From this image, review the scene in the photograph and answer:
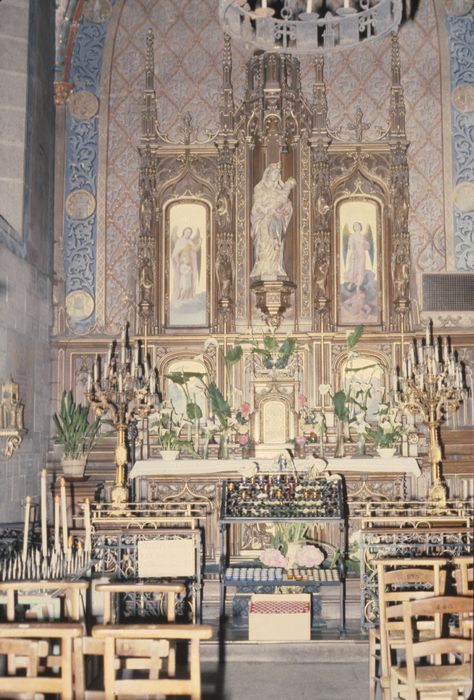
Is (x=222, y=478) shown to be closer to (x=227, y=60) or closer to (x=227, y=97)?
(x=227, y=97)

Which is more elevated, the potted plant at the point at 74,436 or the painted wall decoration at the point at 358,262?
the painted wall decoration at the point at 358,262

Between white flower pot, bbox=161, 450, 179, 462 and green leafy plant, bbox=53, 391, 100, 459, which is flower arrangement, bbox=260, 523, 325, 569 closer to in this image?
white flower pot, bbox=161, 450, 179, 462

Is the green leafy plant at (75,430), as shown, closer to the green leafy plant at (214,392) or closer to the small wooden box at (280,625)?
the green leafy plant at (214,392)

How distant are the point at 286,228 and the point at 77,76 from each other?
4387 mm

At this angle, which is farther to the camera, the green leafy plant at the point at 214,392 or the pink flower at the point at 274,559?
the green leafy plant at the point at 214,392

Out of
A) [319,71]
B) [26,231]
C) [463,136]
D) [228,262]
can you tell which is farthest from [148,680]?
[463,136]

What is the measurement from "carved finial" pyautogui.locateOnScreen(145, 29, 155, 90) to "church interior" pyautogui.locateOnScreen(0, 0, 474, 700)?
0.04 m

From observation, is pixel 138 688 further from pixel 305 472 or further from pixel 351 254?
pixel 351 254

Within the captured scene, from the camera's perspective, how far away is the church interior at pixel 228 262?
1152 centimetres

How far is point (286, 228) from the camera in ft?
44.0

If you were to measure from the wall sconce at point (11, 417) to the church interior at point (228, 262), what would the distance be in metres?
0.04

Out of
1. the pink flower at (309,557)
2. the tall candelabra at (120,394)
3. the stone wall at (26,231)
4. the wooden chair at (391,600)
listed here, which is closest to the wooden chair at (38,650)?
the wooden chair at (391,600)

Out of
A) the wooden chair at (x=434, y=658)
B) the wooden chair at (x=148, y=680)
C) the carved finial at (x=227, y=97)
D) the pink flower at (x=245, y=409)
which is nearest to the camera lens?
the wooden chair at (x=148, y=680)

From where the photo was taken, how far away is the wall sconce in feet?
34.5
